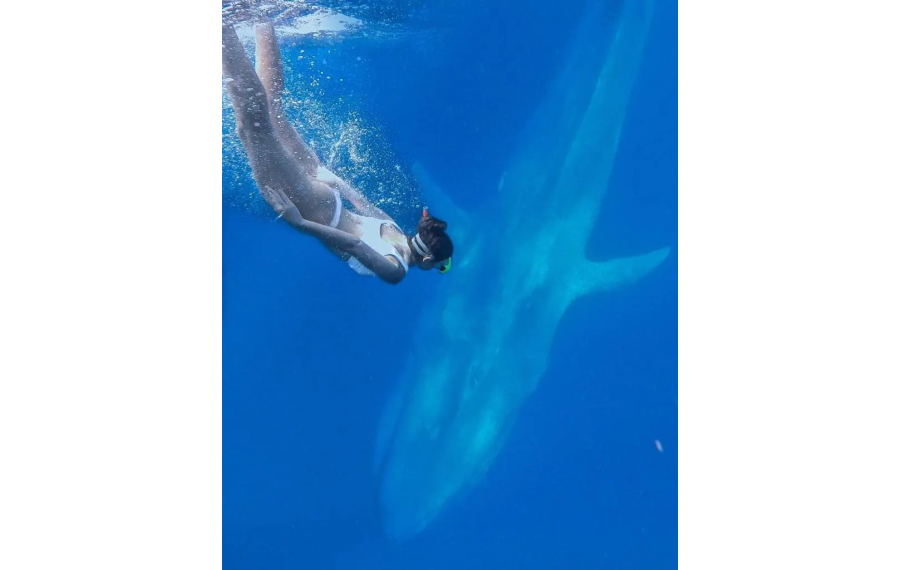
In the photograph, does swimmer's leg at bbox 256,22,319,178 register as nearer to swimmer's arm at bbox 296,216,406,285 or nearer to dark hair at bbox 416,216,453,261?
swimmer's arm at bbox 296,216,406,285

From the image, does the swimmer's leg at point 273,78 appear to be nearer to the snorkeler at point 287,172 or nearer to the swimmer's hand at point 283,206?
the snorkeler at point 287,172

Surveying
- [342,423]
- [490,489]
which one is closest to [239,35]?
[342,423]

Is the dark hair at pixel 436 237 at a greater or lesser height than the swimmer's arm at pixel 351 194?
lesser

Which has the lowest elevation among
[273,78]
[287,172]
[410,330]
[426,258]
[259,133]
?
[410,330]

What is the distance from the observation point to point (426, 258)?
7.75ft

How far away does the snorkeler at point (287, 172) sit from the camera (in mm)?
2357

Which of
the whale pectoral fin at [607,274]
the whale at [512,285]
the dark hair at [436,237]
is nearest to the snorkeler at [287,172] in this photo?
the dark hair at [436,237]

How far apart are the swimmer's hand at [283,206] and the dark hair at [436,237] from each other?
0.46m

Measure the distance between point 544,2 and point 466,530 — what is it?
204cm

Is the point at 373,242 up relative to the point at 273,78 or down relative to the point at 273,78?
down

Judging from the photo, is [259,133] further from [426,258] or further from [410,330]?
[410,330]

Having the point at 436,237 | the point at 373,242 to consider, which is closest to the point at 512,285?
the point at 436,237

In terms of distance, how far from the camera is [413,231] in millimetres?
2385

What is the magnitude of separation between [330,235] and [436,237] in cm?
40
